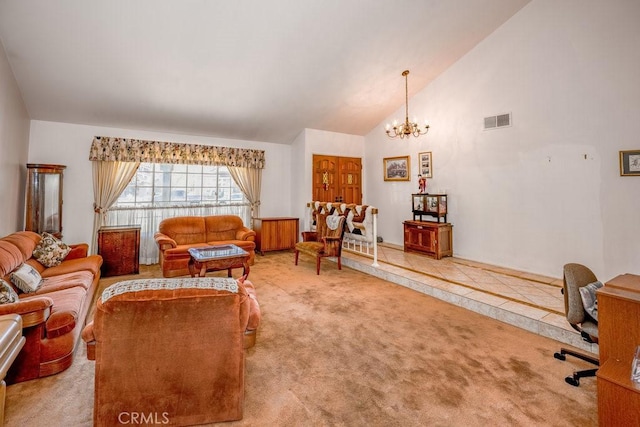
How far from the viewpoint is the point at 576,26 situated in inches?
146

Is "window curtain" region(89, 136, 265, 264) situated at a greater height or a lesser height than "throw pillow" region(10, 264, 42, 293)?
greater

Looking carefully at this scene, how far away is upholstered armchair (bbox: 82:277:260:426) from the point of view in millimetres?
1427

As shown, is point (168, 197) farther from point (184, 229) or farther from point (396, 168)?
point (396, 168)

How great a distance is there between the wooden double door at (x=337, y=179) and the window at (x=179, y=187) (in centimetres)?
171

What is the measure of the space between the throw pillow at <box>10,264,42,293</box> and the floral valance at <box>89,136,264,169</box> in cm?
277

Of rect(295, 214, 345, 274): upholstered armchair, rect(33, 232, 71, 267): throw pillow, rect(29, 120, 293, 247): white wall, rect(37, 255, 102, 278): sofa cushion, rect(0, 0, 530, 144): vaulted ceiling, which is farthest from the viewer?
rect(295, 214, 345, 274): upholstered armchair

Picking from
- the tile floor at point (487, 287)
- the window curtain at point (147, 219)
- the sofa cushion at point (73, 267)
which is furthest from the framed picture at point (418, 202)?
the sofa cushion at point (73, 267)

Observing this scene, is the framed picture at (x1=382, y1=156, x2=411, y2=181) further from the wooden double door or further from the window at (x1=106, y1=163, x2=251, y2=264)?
the window at (x1=106, y1=163, x2=251, y2=264)

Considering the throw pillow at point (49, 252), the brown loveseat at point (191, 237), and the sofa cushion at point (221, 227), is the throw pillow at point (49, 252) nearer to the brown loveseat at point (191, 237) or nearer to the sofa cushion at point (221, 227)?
the brown loveseat at point (191, 237)

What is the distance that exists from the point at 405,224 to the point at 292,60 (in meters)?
3.49

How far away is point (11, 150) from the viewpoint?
3.51 m

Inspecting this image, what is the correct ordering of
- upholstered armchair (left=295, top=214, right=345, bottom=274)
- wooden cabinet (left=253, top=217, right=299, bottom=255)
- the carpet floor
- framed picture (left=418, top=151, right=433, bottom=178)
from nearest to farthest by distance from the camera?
the carpet floor < upholstered armchair (left=295, top=214, right=345, bottom=274) < framed picture (left=418, top=151, right=433, bottom=178) < wooden cabinet (left=253, top=217, right=299, bottom=255)

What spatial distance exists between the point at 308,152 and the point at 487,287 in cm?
422

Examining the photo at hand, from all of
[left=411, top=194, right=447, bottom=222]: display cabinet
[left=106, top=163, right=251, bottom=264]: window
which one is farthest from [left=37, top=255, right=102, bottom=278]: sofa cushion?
[left=411, top=194, right=447, bottom=222]: display cabinet
